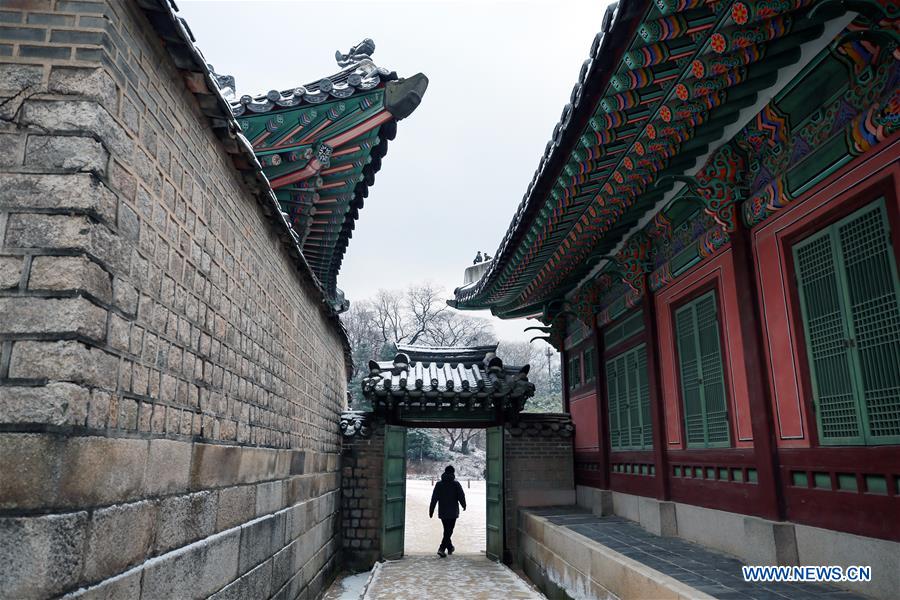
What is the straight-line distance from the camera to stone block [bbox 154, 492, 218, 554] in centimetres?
284

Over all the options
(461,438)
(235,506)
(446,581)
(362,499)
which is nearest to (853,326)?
(235,506)

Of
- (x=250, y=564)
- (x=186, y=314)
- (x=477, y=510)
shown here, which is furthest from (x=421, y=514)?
(x=186, y=314)

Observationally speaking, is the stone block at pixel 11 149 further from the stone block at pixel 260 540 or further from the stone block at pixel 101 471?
the stone block at pixel 260 540

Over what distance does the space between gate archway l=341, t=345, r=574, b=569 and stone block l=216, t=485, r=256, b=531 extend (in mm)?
5459

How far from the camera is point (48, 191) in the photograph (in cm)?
221

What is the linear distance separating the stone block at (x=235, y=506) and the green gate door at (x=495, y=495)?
6.20m

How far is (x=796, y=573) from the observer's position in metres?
4.29

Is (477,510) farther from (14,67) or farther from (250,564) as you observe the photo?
(14,67)

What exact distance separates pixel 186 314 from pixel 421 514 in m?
16.9

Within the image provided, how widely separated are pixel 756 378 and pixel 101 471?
4643 millimetres

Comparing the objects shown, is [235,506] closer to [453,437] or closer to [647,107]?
[647,107]

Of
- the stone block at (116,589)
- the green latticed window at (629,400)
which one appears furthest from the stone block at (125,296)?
the green latticed window at (629,400)

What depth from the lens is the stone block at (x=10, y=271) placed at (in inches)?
83.9

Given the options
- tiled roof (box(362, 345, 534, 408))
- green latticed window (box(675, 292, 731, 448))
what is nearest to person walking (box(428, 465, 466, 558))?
tiled roof (box(362, 345, 534, 408))
